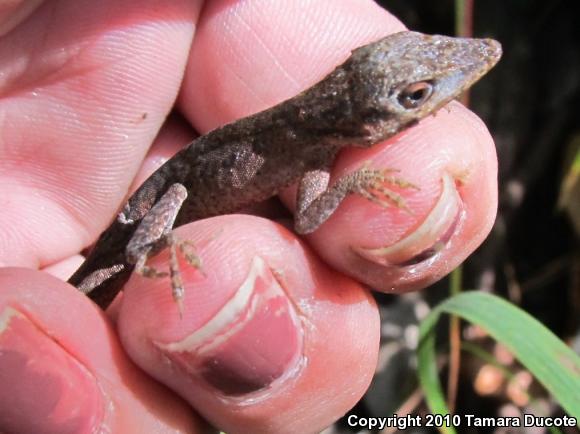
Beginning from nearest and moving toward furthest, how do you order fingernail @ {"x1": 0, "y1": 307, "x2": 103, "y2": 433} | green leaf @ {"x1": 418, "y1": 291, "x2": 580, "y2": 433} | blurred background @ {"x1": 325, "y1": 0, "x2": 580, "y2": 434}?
fingernail @ {"x1": 0, "y1": 307, "x2": 103, "y2": 433} → green leaf @ {"x1": 418, "y1": 291, "x2": 580, "y2": 433} → blurred background @ {"x1": 325, "y1": 0, "x2": 580, "y2": 434}

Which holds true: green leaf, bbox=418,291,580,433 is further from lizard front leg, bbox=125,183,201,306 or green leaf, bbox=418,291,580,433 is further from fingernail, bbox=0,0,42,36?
fingernail, bbox=0,0,42,36

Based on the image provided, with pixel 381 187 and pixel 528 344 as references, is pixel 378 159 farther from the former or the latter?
pixel 528 344

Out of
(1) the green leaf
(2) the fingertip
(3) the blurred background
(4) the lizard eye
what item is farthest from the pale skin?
(3) the blurred background

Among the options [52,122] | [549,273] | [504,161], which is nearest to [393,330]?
[549,273]

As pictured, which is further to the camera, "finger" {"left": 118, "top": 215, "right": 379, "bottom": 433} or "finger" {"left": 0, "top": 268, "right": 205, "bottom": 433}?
"finger" {"left": 118, "top": 215, "right": 379, "bottom": 433}

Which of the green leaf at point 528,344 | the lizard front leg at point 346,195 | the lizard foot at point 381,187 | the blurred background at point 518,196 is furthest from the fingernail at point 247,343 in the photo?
the blurred background at point 518,196
